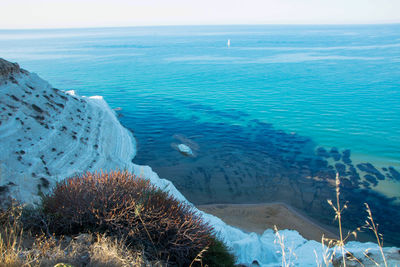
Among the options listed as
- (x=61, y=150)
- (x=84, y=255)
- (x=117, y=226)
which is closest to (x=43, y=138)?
(x=61, y=150)

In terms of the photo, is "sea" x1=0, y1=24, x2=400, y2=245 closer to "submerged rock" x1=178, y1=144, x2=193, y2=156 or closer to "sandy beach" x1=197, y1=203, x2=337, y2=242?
"submerged rock" x1=178, y1=144, x2=193, y2=156

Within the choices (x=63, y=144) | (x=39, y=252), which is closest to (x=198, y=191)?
(x=63, y=144)

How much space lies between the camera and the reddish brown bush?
4570 mm

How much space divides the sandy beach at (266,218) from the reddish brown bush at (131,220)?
532 cm

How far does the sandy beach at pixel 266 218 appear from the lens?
9953mm

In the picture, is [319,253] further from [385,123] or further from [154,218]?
[385,123]

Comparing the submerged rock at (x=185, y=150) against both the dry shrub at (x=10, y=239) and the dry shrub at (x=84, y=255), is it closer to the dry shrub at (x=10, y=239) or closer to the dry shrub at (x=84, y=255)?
the dry shrub at (x=10, y=239)

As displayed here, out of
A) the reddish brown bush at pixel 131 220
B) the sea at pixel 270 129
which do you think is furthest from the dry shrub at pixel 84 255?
the sea at pixel 270 129

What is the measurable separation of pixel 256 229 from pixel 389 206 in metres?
5.43

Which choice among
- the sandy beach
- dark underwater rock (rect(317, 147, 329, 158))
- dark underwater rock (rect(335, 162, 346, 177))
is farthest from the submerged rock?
dark underwater rock (rect(335, 162, 346, 177))

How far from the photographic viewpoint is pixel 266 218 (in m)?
10.6

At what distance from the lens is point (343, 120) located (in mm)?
21406

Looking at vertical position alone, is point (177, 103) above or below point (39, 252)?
below

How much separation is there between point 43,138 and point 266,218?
811cm
